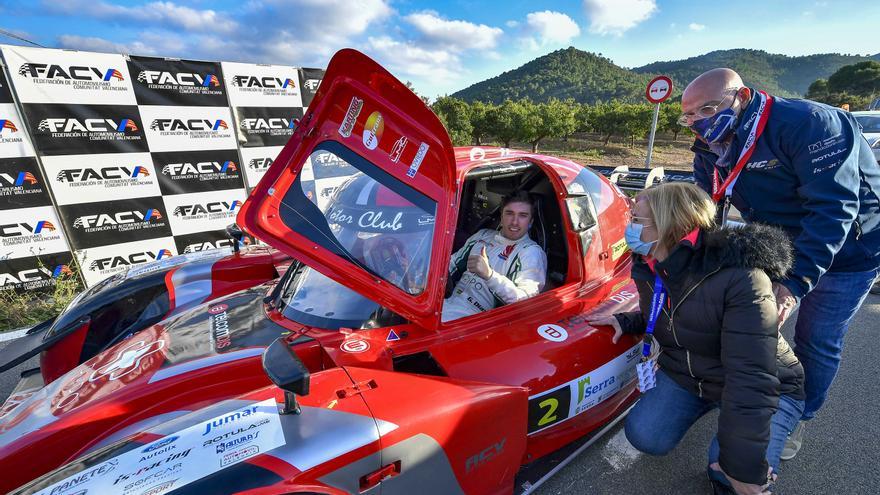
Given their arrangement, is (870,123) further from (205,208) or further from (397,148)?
(205,208)

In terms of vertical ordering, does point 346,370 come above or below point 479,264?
below

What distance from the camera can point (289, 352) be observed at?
1165mm

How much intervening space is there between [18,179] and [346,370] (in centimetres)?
497

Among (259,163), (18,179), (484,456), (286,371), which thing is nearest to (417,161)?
(286,371)

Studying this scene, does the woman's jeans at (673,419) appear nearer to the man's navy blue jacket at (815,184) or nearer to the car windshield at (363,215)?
the man's navy blue jacket at (815,184)

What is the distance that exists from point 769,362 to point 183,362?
2.33 m

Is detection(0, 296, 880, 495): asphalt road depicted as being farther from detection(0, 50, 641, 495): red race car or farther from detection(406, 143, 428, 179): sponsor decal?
detection(406, 143, 428, 179): sponsor decal

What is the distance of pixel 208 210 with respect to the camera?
5.24m

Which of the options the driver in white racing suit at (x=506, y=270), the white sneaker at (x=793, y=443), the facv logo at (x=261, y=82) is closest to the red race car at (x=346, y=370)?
the driver in white racing suit at (x=506, y=270)

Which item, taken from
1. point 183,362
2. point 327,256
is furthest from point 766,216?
point 183,362

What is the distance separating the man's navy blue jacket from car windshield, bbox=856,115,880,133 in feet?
32.5

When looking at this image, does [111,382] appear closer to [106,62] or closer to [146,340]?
[146,340]

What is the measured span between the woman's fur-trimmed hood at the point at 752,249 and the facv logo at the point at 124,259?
18.4 feet

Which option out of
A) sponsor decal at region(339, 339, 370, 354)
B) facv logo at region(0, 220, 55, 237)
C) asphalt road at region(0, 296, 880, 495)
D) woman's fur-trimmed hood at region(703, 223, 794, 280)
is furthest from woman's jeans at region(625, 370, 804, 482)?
facv logo at region(0, 220, 55, 237)
